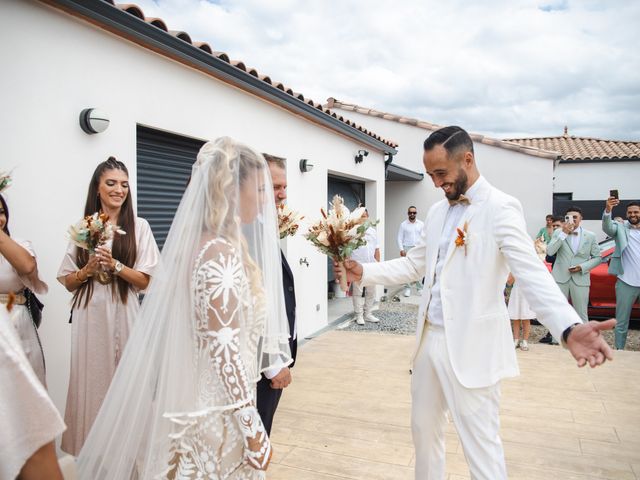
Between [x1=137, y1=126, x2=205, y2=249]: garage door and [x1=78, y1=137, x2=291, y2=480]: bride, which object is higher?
[x1=137, y1=126, x2=205, y2=249]: garage door

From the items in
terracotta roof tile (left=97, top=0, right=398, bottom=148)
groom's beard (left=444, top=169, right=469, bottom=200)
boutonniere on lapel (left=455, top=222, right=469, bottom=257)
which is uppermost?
terracotta roof tile (left=97, top=0, right=398, bottom=148)

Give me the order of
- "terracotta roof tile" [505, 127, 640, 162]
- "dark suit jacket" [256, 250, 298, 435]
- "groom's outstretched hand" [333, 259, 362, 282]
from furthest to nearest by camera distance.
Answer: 1. "terracotta roof tile" [505, 127, 640, 162]
2. "groom's outstretched hand" [333, 259, 362, 282]
3. "dark suit jacket" [256, 250, 298, 435]

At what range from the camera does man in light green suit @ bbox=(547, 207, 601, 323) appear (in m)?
7.51

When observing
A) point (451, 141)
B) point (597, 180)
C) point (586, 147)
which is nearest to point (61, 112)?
point (451, 141)

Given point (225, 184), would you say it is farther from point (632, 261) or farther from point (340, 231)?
point (632, 261)

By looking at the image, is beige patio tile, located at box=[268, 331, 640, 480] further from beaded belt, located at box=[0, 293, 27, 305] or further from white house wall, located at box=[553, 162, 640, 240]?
white house wall, located at box=[553, 162, 640, 240]

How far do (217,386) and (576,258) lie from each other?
7238 mm

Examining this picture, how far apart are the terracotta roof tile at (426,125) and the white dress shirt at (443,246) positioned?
11.7m

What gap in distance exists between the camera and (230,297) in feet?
6.04

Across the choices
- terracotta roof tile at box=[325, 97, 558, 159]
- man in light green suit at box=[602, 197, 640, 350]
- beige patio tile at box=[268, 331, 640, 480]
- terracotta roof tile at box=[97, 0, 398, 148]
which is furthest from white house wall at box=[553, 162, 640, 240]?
terracotta roof tile at box=[97, 0, 398, 148]

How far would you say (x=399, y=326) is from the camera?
8.78m

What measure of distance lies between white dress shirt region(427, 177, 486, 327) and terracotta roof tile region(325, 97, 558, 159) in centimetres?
1168

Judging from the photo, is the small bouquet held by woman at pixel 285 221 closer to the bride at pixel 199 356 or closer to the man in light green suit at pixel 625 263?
the bride at pixel 199 356

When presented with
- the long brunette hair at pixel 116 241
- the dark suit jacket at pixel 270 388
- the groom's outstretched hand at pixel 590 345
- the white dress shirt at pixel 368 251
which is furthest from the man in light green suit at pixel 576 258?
the long brunette hair at pixel 116 241
